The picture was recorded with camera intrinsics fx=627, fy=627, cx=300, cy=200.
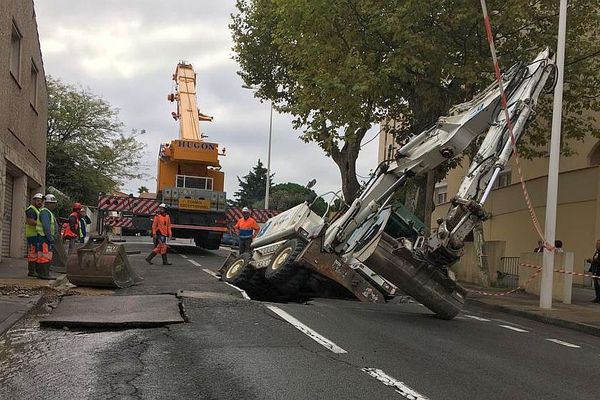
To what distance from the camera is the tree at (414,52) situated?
48.6ft

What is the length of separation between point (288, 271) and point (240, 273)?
6.23ft

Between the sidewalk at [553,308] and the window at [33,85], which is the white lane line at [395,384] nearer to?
the sidewalk at [553,308]

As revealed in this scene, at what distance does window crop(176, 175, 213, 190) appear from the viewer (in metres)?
23.1

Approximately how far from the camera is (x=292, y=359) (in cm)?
633

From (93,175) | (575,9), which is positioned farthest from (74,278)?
(93,175)

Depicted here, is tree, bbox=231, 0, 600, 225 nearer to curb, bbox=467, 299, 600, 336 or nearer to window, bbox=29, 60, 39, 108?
curb, bbox=467, 299, 600, 336

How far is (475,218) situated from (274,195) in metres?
60.4

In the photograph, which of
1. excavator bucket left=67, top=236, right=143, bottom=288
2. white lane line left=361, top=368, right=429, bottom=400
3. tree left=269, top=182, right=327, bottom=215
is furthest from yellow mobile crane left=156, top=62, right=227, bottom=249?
tree left=269, top=182, right=327, bottom=215

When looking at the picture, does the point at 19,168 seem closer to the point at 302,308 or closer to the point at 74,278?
the point at 74,278

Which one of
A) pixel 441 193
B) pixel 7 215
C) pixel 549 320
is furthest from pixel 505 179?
pixel 7 215

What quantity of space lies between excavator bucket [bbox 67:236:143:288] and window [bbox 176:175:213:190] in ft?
38.8

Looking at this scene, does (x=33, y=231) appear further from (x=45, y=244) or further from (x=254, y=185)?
(x=254, y=185)

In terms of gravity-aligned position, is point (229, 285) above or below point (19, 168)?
below

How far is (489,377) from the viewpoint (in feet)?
20.2
